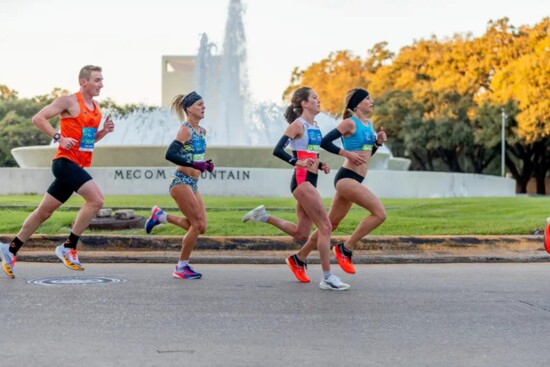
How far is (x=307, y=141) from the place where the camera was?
28.6ft

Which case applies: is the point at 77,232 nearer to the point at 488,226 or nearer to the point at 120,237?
the point at 120,237

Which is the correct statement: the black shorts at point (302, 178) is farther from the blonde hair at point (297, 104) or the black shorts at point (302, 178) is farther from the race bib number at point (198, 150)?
the race bib number at point (198, 150)

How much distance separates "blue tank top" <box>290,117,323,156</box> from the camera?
8711 mm

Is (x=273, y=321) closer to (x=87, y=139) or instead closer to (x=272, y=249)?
(x=87, y=139)

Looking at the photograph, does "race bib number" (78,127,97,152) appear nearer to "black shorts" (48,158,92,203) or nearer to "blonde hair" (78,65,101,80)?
"black shorts" (48,158,92,203)

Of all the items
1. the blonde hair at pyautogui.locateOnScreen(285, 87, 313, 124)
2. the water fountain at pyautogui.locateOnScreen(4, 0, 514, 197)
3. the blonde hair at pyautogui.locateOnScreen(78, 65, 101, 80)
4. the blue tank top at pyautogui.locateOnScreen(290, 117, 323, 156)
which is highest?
the blonde hair at pyautogui.locateOnScreen(78, 65, 101, 80)

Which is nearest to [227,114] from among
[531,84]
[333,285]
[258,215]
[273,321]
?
[531,84]

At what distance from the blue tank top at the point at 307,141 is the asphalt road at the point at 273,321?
1.29m

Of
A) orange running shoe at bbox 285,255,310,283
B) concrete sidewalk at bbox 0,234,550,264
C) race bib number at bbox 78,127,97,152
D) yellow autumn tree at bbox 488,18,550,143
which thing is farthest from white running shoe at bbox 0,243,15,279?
yellow autumn tree at bbox 488,18,550,143

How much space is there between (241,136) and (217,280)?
24.8m

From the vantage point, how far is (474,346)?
5668mm

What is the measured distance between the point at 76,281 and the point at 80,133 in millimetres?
1418

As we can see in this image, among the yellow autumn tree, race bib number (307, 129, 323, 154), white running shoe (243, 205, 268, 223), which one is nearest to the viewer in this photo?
race bib number (307, 129, 323, 154)

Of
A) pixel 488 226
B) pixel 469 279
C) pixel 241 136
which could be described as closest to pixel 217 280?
pixel 469 279
